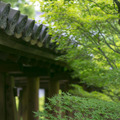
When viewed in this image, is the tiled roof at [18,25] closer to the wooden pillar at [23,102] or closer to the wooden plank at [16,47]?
the wooden plank at [16,47]

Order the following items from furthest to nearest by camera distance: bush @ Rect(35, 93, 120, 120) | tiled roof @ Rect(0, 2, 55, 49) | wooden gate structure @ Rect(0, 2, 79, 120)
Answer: wooden gate structure @ Rect(0, 2, 79, 120), tiled roof @ Rect(0, 2, 55, 49), bush @ Rect(35, 93, 120, 120)

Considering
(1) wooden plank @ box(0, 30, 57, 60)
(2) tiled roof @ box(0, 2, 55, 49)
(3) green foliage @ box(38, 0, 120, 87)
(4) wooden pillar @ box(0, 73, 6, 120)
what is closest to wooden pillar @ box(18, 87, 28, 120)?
(4) wooden pillar @ box(0, 73, 6, 120)

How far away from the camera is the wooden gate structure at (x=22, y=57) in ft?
12.2

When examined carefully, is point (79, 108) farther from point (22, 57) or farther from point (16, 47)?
point (22, 57)

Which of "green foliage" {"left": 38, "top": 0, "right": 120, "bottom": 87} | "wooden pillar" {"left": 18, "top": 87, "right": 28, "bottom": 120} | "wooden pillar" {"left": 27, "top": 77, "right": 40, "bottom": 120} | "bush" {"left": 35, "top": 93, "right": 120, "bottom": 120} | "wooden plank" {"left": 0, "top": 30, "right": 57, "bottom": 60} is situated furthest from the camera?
"wooden pillar" {"left": 27, "top": 77, "right": 40, "bottom": 120}

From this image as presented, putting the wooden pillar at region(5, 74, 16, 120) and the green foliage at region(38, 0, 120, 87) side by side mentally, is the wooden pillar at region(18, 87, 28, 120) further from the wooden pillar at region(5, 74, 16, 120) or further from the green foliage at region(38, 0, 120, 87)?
the green foliage at region(38, 0, 120, 87)

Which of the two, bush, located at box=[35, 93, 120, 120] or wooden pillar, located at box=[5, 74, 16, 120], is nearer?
bush, located at box=[35, 93, 120, 120]

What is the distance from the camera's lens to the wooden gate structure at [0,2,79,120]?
3.73m

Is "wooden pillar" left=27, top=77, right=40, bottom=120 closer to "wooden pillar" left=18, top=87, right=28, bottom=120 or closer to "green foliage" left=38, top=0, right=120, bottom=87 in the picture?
"wooden pillar" left=18, top=87, right=28, bottom=120

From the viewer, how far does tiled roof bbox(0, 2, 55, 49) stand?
134 inches

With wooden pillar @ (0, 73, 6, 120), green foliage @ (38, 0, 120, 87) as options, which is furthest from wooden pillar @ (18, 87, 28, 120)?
green foliage @ (38, 0, 120, 87)

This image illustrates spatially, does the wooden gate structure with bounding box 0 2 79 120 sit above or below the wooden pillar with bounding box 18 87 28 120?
above

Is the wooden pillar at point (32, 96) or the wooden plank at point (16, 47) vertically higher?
the wooden plank at point (16, 47)

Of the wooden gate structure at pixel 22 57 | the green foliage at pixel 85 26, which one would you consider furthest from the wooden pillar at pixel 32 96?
the green foliage at pixel 85 26
